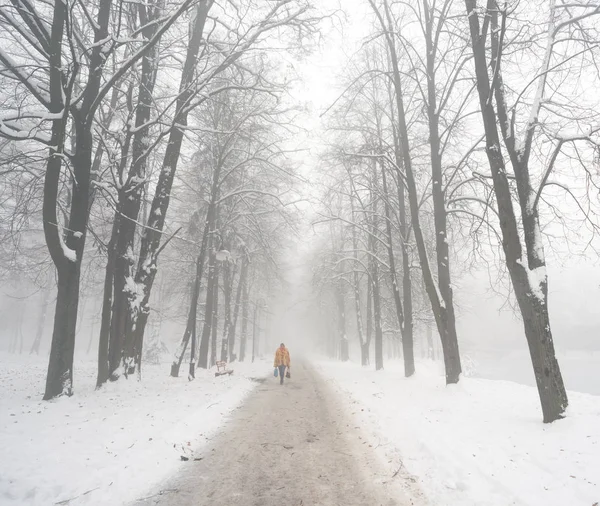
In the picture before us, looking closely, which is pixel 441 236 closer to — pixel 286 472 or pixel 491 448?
pixel 491 448

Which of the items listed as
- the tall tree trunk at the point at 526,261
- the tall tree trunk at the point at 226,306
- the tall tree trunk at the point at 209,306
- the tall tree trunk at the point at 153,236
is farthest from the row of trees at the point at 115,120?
the tall tree trunk at the point at 226,306

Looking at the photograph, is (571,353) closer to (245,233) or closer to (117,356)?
(245,233)

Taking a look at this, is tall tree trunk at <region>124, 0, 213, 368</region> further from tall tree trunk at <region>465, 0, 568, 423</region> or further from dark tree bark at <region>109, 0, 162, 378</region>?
tall tree trunk at <region>465, 0, 568, 423</region>

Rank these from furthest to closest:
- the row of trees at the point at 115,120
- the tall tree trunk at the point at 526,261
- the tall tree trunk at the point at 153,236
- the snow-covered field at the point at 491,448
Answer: the tall tree trunk at the point at 153,236
the row of trees at the point at 115,120
the tall tree trunk at the point at 526,261
the snow-covered field at the point at 491,448

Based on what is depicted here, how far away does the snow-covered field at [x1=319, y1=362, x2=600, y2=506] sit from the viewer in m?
3.66

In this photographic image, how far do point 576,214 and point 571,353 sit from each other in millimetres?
65681

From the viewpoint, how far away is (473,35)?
22.1ft

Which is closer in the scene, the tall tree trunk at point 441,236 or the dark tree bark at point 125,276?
the dark tree bark at point 125,276

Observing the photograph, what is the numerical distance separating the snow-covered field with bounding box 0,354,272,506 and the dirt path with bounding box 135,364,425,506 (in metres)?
0.40

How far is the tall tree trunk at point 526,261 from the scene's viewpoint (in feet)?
18.2

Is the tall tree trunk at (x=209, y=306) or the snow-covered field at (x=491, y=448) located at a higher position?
the tall tree trunk at (x=209, y=306)

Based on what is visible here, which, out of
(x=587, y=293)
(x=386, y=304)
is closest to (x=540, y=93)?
(x=386, y=304)

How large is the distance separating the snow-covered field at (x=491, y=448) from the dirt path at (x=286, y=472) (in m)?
0.41

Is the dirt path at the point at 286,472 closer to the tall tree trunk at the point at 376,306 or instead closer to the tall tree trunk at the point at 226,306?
the tall tree trunk at the point at 376,306
